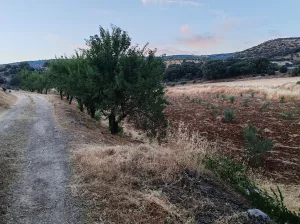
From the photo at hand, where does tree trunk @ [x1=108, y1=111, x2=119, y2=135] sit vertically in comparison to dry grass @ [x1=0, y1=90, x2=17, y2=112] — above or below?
above

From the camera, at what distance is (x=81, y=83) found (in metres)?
20.9

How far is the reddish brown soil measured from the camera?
14.0 meters

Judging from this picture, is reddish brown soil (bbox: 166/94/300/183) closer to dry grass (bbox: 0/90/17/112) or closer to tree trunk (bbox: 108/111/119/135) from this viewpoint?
tree trunk (bbox: 108/111/119/135)

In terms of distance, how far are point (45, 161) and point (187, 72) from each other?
9336cm

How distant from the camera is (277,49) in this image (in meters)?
156

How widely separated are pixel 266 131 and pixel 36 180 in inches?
662

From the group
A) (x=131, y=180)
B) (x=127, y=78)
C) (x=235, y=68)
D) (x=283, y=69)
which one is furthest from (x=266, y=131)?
(x=235, y=68)

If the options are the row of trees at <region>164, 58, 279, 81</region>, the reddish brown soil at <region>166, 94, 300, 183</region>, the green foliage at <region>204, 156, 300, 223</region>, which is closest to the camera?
the green foliage at <region>204, 156, 300, 223</region>

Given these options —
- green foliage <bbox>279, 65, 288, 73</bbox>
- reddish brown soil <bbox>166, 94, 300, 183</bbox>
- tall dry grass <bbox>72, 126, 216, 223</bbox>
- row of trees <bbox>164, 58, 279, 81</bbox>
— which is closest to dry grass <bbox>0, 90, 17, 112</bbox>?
reddish brown soil <bbox>166, 94, 300, 183</bbox>

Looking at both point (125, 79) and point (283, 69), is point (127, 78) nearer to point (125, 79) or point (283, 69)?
point (125, 79)

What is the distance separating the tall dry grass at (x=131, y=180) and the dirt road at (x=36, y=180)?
1.43ft

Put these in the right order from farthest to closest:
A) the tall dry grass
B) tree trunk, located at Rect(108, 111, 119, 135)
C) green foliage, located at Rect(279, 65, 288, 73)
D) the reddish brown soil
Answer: green foliage, located at Rect(279, 65, 288, 73), tree trunk, located at Rect(108, 111, 119, 135), the reddish brown soil, the tall dry grass

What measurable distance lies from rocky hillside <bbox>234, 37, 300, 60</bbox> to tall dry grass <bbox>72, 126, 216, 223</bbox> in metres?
137

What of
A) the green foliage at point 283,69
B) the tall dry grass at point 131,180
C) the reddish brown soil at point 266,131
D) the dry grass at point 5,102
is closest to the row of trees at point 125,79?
the reddish brown soil at point 266,131
